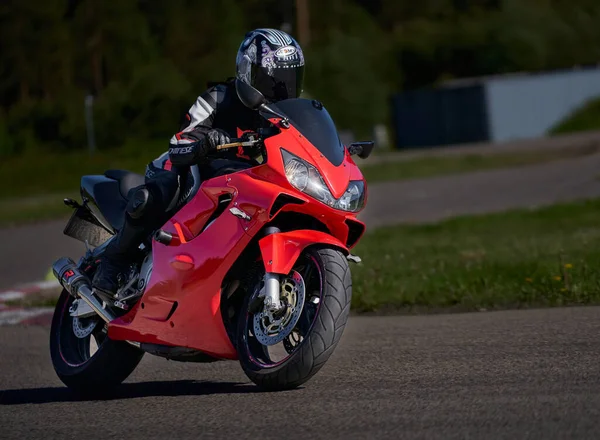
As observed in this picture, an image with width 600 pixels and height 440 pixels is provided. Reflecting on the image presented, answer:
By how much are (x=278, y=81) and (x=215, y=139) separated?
0.56 metres

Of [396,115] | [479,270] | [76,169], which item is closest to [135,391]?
[479,270]

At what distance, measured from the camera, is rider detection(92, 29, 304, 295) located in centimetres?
653

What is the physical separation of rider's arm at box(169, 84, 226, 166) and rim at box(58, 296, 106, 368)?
1436 millimetres

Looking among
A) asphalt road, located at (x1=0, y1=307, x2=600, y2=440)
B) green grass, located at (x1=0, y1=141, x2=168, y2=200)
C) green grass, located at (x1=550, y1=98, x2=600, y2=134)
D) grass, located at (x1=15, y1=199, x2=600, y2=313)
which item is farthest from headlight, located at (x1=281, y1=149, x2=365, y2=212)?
green grass, located at (x1=550, y1=98, x2=600, y2=134)

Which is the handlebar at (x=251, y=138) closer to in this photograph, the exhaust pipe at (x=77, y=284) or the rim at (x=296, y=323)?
the rim at (x=296, y=323)

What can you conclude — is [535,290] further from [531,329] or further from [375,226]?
[375,226]

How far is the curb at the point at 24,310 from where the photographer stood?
10.7 metres

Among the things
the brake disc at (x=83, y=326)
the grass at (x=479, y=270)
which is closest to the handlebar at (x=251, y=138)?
the brake disc at (x=83, y=326)

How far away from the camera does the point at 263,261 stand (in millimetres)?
6039

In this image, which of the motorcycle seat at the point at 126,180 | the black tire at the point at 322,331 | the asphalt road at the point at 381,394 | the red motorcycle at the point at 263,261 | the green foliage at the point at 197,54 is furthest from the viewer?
the green foliage at the point at 197,54

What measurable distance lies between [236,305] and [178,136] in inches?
37.5

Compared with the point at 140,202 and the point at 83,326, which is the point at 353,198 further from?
the point at 83,326

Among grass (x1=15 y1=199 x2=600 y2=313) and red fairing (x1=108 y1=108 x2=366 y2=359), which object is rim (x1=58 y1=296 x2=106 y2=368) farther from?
grass (x1=15 y1=199 x2=600 y2=313)

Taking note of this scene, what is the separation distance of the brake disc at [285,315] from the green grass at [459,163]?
22.1 meters
